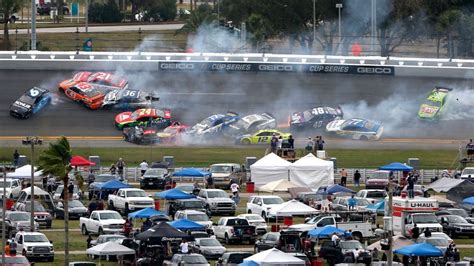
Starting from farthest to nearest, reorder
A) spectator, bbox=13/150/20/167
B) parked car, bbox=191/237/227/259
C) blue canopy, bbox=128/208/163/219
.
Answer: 1. spectator, bbox=13/150/20/167
2. blue canopy, bbox=128/208/163/219
3. parked car, bbox=191/237/227/259

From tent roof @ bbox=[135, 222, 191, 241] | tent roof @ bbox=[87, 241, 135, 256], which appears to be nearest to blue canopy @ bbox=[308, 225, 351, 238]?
tent roof @ bbox=[135, 222, 191, 241]

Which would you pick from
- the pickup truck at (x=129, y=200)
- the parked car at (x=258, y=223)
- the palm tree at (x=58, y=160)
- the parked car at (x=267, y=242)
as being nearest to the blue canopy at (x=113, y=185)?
the pickup truck at (x=129, y=200)

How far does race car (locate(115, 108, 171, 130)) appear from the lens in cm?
9019

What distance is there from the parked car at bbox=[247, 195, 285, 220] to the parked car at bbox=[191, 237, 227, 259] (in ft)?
29.1

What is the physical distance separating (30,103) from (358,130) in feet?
63.7

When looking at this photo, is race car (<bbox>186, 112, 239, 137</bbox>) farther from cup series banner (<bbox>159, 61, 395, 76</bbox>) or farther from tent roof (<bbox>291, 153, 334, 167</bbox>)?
tent roof (<bbox>291, 153, 334, 167</bbox>)

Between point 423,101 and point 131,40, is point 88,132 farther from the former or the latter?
point 131,40

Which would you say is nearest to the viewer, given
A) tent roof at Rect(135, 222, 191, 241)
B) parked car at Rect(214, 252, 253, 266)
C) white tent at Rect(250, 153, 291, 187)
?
parked car at Rect(214, 252, 253, 266)

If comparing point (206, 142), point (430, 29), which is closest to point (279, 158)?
point (206, 142)

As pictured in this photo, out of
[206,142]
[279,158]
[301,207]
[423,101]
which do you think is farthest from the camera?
[423,101]

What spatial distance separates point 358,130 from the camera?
91.3 metres

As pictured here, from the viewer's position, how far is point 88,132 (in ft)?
303

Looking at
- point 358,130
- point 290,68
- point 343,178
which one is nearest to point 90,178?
point 343,178

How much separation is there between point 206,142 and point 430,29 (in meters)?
56.4
